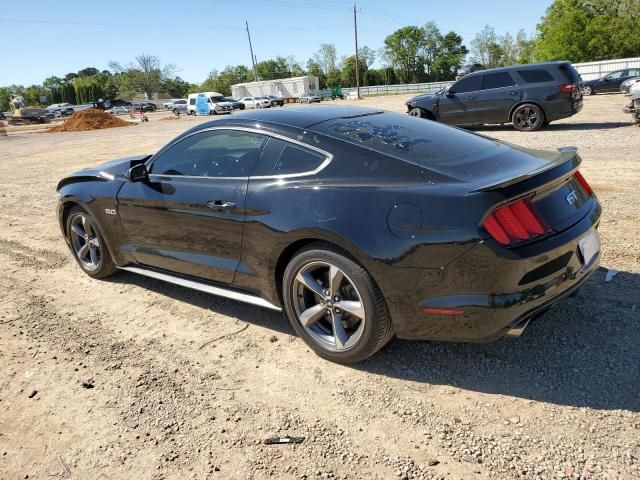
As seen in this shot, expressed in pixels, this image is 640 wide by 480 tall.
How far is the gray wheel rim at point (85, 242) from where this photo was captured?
4781mm

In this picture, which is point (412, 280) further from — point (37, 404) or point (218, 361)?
point (37, 404)

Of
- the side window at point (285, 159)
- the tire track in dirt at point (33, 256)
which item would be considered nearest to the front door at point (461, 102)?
the tire track in dirt at point (33, 256)

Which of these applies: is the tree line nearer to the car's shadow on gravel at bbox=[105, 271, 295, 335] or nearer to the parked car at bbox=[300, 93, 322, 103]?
the parked car at bbox=[300, 93, 322, 103]

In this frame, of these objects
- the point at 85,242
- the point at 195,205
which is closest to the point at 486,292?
the point at 195,205

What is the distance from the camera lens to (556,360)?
9.67 ft

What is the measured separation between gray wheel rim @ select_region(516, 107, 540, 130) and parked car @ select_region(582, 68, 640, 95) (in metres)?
17.1

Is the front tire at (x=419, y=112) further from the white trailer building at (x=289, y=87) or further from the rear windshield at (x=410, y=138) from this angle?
the white trailer building at (x=289, y=87)

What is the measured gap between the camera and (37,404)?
304 centimetres

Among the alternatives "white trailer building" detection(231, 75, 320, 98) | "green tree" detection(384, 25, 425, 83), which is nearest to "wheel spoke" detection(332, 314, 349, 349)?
"white trailer building" detection(231, 75, 320, 98)

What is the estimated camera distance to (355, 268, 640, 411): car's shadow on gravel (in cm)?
268

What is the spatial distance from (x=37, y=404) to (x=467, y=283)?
263 cm

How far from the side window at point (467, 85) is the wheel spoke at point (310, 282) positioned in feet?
39.9

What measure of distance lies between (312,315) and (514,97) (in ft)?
38.4

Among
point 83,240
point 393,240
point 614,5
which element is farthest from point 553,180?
point 614,5
